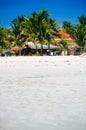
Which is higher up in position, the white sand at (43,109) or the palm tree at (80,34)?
the palm tree at (80,34)

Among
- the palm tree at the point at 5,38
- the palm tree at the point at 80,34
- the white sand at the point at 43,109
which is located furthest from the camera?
the palm tree at the point at 80,34

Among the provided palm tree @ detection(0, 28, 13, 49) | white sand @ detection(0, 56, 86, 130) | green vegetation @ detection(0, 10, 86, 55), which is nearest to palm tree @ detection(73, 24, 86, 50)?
green vegetation @ detection(0, 10, 86, 55)

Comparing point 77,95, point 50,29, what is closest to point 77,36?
point 50,29

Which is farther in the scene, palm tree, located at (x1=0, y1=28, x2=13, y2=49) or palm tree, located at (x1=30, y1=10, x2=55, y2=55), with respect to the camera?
palm tree, located at (x1=0, y1=28, x2=13, y2=49)

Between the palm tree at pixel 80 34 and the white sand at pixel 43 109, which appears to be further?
the palm tree at pixel 80 34

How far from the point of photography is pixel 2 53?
185ft

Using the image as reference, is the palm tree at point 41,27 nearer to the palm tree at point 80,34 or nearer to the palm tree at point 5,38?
the palm tree at point 5,38

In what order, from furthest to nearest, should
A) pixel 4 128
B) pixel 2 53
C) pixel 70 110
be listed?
pixel 2 53, pixel 70 110, pixel 4 128

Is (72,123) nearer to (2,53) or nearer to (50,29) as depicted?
(50,29)

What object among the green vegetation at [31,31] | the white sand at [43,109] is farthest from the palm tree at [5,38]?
the white sand at [43,109]

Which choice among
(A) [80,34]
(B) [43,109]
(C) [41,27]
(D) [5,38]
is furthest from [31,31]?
(B) [43,109]

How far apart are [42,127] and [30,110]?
45.1 inches

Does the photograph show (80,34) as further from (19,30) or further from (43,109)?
(43,109)

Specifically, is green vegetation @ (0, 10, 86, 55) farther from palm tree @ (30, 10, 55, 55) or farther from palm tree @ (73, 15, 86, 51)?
palm tree @ (73, 15, 86, 51)
